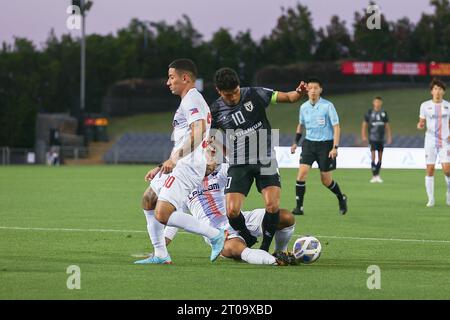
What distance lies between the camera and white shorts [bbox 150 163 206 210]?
10852mm

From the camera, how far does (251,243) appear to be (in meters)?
11.7

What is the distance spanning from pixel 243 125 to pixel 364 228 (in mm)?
4772

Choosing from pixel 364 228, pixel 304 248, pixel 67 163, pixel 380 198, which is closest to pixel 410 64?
pixel 67 163

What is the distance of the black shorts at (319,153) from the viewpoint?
19094 millimetres

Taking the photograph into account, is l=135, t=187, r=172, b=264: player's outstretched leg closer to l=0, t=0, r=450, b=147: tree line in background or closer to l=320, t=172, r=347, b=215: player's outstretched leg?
l=320, t=172, r=347, b=215: player's outstretched leg

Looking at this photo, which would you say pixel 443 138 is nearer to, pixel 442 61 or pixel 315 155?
pixel 315 155

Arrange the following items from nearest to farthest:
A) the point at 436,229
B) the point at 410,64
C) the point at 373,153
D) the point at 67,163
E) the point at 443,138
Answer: the point at 436,229
the point at 443,138
the point at 373,153
the point at 67,163
the point at 410,64

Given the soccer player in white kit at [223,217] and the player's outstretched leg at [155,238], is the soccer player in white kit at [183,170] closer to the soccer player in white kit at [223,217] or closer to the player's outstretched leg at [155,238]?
the player's outstretched leg at [155,238]

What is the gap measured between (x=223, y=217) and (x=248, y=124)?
1.10 meters

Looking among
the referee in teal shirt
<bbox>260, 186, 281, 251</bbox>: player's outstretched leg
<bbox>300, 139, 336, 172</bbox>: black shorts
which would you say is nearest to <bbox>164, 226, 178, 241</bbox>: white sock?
<bbox>260, 186, 281, 251</bbox>: player's outstretched leg

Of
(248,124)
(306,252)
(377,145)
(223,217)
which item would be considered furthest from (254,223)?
(377,145)

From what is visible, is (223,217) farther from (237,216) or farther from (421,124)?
(421,124)

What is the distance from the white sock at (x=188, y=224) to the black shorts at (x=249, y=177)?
99 centimetres

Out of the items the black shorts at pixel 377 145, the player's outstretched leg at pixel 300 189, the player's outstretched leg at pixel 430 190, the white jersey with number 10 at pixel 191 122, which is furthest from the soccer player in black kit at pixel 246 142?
the black shorts at pixel 377 145
